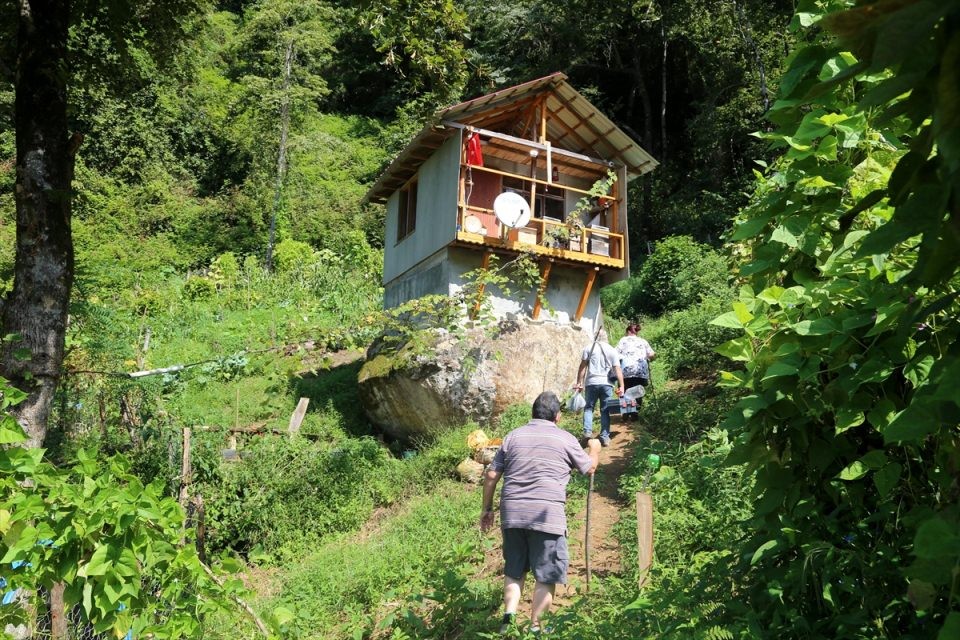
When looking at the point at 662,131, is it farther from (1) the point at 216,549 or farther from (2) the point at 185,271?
(1) the point at 216,549

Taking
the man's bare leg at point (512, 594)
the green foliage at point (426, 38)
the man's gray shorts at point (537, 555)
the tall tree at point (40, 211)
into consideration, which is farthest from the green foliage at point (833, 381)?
the tall tree at point (40, 211)

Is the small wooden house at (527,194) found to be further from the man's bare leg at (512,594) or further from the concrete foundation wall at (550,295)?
the man's bare leg at (512,594)

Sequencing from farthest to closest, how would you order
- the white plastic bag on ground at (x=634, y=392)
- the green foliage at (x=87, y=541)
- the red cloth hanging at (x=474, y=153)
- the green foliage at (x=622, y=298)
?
the green foliage at (x=622, y=298) < the red cloth hanging at (x=474, y=153) < the white plastic bag on ground at (x=634, y=392) < the green foliage at (x=87, y=541)

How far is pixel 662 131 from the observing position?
27.3 metres

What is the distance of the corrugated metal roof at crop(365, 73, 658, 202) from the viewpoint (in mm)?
14227

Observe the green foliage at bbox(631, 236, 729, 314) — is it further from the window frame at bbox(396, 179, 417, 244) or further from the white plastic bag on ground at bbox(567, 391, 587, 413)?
the white plastic bag on ground at bbox(567, 391, 587, 413)

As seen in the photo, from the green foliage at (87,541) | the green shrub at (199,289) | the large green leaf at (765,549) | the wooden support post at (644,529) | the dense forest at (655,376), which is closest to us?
the dense forest at (655,376)

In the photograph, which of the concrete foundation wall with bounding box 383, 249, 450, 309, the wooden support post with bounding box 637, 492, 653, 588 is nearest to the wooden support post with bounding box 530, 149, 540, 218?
the concrete foundation wall with bounding box 383, 249, 450, 309

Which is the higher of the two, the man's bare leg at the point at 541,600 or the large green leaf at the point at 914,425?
the large green leaf at the point at 914,425

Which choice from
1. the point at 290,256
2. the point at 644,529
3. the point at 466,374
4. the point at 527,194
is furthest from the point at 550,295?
the point at 290,256

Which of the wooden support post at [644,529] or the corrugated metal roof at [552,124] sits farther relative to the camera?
the corrugated metal roof at [552,124]

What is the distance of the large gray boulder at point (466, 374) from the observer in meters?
13.3

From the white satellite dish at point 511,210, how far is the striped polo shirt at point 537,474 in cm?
848

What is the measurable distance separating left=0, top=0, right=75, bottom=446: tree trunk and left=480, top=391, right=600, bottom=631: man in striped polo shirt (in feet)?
11.7
